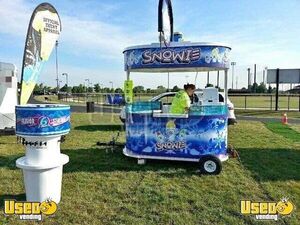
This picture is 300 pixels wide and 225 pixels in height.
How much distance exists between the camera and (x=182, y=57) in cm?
695

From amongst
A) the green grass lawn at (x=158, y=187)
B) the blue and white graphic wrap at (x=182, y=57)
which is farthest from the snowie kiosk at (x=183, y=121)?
the green grass lawn at (x=158, y=187)

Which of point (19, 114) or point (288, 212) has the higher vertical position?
point (19, 114)

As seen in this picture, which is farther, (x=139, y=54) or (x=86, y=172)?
(x=139, y=54)

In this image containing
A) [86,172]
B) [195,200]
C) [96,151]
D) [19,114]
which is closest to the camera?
[19,114]

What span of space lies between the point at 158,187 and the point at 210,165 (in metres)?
1.51

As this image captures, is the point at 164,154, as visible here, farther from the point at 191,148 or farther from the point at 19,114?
the point at 19,114

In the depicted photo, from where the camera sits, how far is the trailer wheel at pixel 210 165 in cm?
658

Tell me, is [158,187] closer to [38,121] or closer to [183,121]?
[183,121]

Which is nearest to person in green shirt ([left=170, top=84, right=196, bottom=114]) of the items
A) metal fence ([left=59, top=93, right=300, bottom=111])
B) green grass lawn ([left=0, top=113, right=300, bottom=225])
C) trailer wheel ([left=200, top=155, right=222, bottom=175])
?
trailer wheel ([left=200, top=155, right=222, bottom=175])

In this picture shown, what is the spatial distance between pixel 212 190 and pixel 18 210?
3328mm

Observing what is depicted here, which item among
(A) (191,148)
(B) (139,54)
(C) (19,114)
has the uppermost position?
(B) (139,54)

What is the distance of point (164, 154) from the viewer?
286 inches

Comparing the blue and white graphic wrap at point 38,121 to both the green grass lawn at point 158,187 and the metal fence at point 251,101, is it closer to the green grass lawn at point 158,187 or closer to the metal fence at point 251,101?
the green grass lawn at point 158,187

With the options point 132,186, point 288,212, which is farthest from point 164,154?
point 288,212
